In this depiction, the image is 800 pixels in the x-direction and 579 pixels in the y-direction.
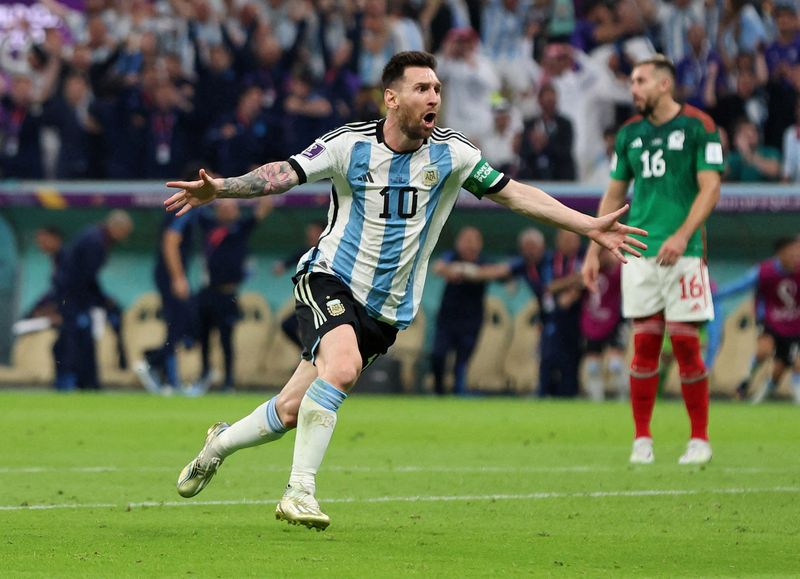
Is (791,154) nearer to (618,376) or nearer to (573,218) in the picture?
(618,376)

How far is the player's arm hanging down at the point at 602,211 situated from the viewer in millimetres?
10641

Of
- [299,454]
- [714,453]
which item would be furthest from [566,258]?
[299,454]

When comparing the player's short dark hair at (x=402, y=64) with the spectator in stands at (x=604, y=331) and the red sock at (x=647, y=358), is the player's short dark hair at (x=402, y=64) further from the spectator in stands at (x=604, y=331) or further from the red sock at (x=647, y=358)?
the spectator in stands at (x=604, y=331)

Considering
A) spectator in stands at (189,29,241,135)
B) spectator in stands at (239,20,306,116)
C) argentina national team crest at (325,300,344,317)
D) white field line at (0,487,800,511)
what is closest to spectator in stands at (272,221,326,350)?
spectator in stands at (239,20,306,116)

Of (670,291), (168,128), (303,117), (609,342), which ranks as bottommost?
(609,342)

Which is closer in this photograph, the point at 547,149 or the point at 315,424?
the point at 315,424

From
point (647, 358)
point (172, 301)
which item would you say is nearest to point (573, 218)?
point (647, 358)

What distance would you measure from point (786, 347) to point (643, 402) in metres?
9.37

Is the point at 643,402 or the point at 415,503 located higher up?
the point at 643,402

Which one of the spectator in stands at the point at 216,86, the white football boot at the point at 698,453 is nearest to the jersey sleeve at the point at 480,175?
the white football boot at the point at 698,453

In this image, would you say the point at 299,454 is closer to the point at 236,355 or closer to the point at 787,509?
the point at 787,509

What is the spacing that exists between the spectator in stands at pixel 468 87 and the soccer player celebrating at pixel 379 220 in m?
12.8

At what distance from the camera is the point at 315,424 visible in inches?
276

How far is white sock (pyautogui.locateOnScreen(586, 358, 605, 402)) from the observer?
20.2m
